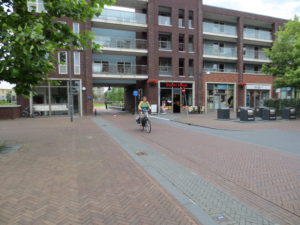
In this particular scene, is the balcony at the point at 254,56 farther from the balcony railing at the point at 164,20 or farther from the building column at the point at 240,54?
the balcony railing at the point at 164,20

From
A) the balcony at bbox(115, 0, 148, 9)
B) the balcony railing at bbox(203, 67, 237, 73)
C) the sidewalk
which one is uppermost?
the balcony at bbox(115, 0, 148, 9)

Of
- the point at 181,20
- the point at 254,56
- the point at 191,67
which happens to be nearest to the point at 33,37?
the point at 191,67

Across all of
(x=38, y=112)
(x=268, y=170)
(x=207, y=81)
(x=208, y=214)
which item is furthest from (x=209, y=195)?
(x=207, y=81)

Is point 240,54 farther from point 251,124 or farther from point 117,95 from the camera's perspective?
point 117,95

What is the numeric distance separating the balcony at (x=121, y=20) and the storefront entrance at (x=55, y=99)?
22.6ft

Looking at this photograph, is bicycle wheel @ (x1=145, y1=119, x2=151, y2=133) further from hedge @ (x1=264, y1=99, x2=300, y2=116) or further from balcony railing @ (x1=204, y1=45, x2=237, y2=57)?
→ balcony railing @ (x1=204, y1=45, x2=237, y2=57)

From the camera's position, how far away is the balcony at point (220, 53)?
27011mm

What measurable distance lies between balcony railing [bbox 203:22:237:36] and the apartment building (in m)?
0.13

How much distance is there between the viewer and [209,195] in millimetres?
3676

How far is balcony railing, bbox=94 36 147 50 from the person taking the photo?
74.2 ft

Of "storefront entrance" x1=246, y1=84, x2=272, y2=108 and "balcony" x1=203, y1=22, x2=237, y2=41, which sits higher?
"balcony" x1=203, y1=22, x2=237, y2=41

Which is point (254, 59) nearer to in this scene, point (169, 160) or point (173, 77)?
point (173, 77)

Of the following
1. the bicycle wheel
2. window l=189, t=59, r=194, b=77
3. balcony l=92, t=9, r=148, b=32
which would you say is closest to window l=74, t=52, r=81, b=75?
balcony l=92, t=9, r=148, b=32

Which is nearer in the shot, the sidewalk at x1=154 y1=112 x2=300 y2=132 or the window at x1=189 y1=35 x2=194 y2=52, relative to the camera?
the sidewalk at x1=154 y1=112 x2=300 y2=132
